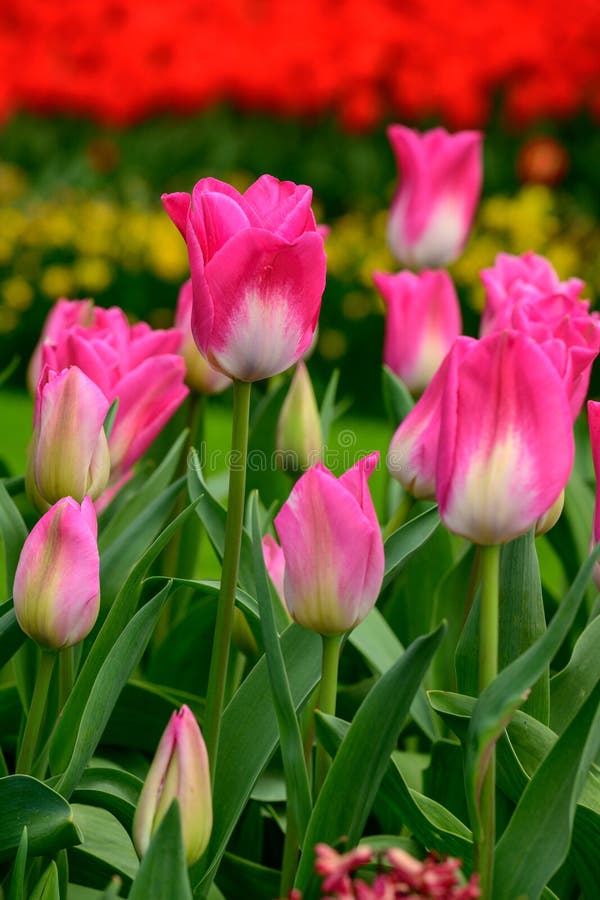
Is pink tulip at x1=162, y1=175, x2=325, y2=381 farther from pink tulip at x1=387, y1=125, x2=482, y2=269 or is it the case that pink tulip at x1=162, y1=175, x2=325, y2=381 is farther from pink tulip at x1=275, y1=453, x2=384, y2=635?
pink tulip at x1=387, y1=125, x2=482, y2=269

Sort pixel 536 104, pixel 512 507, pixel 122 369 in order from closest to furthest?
1. pixel 512 507
2. pixel 122 369
3. pixel 536 104

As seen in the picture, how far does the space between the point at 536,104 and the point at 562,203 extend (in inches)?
58.4

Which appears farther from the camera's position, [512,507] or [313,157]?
[313,157]

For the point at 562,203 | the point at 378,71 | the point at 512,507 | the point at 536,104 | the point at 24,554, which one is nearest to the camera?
the point at 512,507

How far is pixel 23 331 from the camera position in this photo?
4086 millimetres

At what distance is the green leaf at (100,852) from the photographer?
1.04 meters

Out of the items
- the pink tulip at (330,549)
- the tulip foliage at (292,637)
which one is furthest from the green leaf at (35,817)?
the pink tulip at (330,549)

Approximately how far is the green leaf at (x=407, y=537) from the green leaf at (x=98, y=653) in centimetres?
17

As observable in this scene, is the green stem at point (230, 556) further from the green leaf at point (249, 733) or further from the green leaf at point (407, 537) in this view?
the green leaf at point (407, 537)

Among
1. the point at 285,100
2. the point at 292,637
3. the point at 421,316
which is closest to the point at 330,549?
the point at 292,637

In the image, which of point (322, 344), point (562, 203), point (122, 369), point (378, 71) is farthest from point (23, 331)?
point (378, 71)

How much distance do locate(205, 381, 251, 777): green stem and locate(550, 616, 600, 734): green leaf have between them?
30cm

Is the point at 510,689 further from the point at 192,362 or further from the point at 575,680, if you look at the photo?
the point at 192,362

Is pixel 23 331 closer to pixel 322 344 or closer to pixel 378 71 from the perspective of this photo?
pixel 322 344
